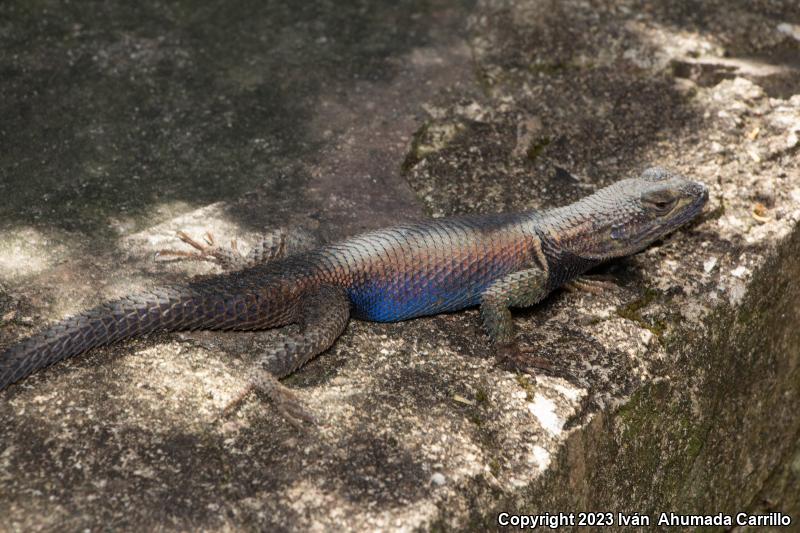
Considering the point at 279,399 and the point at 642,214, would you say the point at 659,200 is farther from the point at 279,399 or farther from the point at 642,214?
the point at 279,399

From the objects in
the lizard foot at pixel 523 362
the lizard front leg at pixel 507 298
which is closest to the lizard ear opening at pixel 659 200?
the lizard front leg at pixel 507 298

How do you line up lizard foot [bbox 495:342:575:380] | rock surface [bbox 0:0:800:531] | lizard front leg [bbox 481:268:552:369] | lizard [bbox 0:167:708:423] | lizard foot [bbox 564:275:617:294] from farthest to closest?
lizard foot [bbox 564:275:617:294]
lizard front leg [bbox 481:268:552:369]
lizard foot [bbox 495:342:575:380]
lizard [bbox 0:167:708:423]
rock surface [bbox 0:0:800:531]

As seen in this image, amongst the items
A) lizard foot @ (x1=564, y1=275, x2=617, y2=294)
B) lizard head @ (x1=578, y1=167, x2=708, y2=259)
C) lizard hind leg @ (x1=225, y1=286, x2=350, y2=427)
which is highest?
lizard head @ (x1=578, y1=167, x2=708, y2=259)

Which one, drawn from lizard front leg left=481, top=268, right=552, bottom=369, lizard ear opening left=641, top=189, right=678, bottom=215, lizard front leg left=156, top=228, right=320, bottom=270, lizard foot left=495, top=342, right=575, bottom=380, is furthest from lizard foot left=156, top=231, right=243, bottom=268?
lizard ear opening left=641, top=189, right=678, bottom=215

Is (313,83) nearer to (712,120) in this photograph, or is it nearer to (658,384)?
(712,120)

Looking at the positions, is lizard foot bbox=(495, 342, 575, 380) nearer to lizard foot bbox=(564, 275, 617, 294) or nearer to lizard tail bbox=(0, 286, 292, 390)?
lizard foot bbox=(564, 275, 617, 294)

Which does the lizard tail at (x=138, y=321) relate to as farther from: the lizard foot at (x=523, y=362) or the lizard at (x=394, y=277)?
the lizard foot at (x=523, y=362)

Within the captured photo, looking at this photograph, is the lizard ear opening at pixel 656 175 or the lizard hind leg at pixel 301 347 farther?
the lizard ear opening at pixel 656 175
